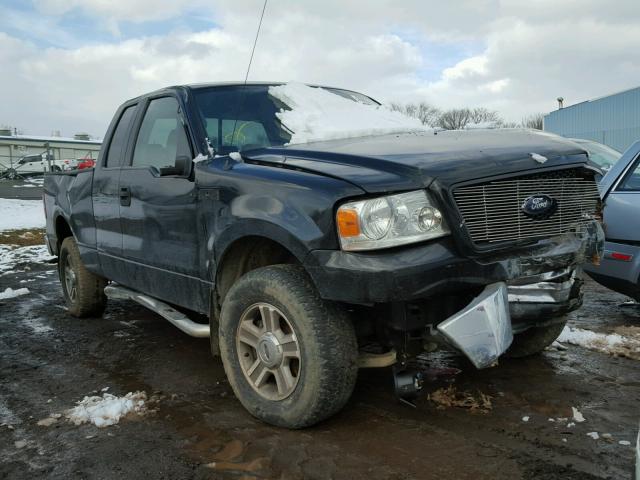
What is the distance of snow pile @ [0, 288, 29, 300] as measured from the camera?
677 centimetres

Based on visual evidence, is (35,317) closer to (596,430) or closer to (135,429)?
(135,429)

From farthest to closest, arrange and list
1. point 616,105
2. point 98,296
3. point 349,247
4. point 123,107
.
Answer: point 616,105, point 98,296, point 123,107, point 349,247

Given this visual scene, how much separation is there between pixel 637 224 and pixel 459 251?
2522mm

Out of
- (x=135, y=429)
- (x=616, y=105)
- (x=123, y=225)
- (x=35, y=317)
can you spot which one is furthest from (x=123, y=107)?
(x=616, y=105)

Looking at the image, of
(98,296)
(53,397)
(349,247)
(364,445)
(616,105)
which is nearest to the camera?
(349,247)

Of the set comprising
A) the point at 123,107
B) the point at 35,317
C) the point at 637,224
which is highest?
the point at 123,107

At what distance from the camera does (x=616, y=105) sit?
30.7 meters

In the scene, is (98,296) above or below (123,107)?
below

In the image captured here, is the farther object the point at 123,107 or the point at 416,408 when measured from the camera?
the point at 123,107

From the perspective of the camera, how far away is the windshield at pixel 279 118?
375cm

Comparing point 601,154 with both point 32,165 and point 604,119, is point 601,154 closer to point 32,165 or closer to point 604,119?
point 604,119

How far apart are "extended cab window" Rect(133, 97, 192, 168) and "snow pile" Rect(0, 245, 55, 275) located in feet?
16.2

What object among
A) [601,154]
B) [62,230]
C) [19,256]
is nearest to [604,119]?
[601,154]

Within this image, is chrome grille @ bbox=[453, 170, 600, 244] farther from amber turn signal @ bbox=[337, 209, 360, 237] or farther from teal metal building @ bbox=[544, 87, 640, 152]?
teal metal building @ bbox=[544, 87, 640, 152]
